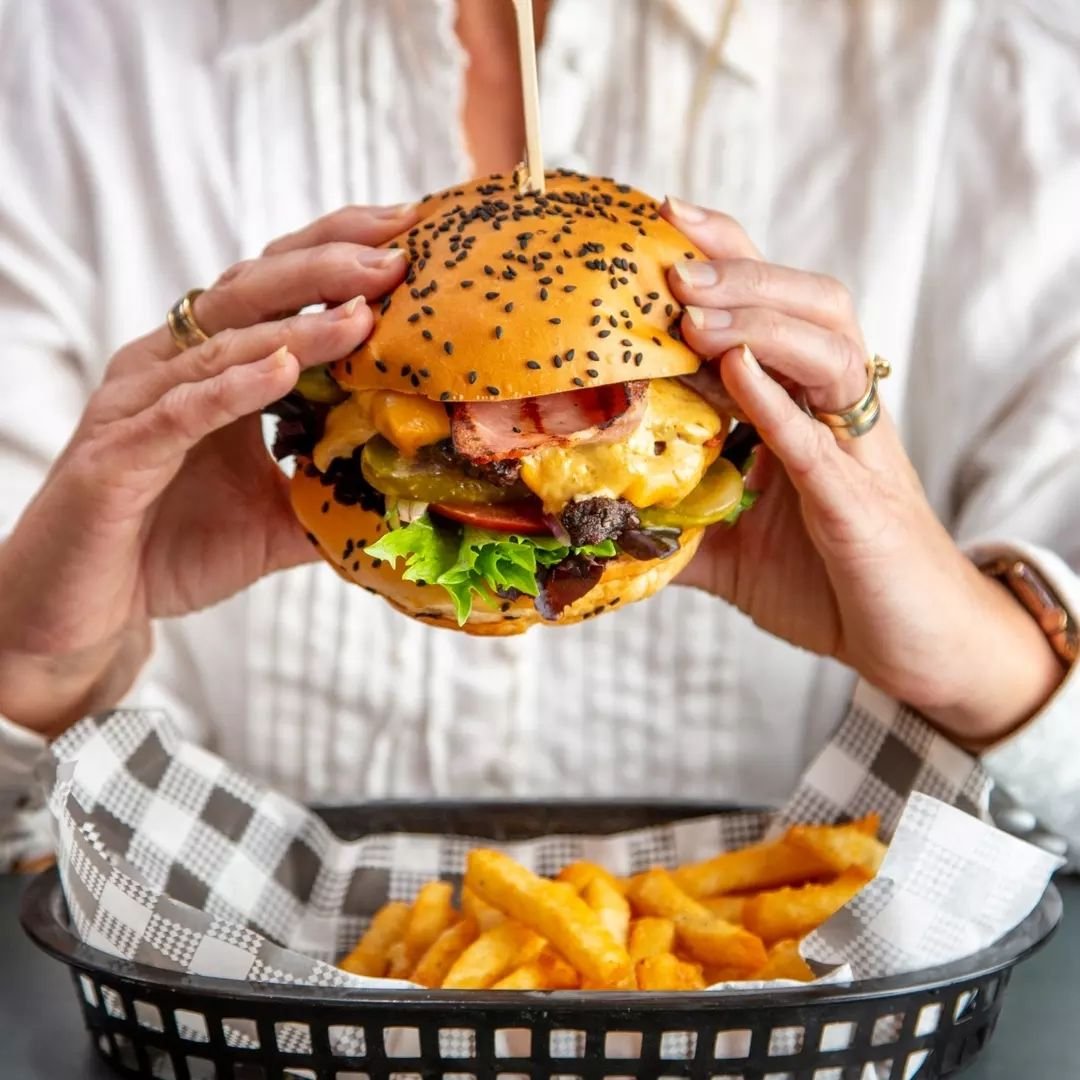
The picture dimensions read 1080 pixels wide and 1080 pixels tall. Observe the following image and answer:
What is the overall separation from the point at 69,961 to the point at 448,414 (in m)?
0.81

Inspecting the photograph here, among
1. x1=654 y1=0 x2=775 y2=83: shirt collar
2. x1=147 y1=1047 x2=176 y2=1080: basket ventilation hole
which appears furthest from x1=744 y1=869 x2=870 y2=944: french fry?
x1=654 y1=0 x2=775 y2=83: shirt collar

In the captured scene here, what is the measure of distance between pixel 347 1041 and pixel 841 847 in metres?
0.72

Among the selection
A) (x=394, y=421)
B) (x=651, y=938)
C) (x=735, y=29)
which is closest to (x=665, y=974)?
(x=651, y=938)

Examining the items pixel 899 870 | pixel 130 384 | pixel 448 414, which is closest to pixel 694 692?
pixel 899 870

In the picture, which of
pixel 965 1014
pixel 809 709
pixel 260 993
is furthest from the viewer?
pixel 809 709

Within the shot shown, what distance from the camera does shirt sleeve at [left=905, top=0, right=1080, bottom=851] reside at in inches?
87.8

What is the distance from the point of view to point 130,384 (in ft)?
5.36

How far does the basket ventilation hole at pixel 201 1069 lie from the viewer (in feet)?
4.94

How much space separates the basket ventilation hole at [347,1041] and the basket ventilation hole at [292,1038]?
1.3 inches

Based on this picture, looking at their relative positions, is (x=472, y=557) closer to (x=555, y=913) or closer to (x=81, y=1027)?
(x=555, y=913)

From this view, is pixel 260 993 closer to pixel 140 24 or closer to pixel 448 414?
pixel 448 414

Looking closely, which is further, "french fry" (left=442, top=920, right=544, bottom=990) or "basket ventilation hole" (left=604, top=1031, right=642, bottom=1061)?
"french fry" (left=442, top=920, right=544, bottom=990)

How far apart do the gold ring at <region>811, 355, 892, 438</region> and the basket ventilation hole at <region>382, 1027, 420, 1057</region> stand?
928mm

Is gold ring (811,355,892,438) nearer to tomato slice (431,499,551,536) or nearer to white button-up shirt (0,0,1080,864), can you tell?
tomato slice (431,499,551,536)
